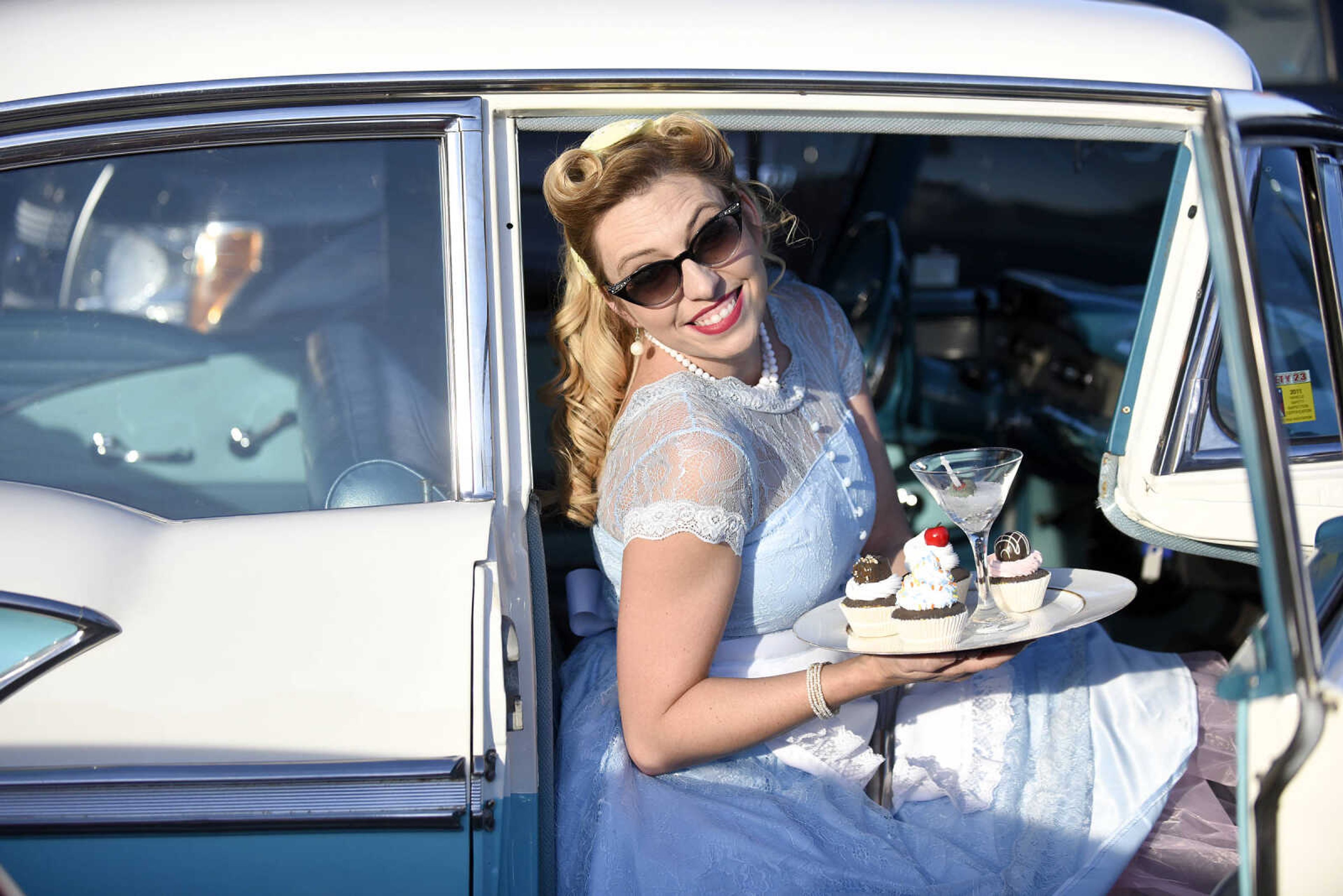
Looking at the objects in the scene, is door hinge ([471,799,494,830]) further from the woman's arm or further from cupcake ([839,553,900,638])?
cupcake ([839,553,900,638])

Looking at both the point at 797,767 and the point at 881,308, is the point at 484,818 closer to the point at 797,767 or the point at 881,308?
the point at 797,767

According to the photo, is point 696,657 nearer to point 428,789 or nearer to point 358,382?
point 428,789

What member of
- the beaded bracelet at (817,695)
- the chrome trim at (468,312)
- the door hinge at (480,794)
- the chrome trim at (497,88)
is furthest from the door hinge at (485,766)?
the chrome trim at (497,88)

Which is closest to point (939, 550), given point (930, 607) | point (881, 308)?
point (930, 607)

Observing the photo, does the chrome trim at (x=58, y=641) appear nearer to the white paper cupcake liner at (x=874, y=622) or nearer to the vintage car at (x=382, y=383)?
the vintage car at (x=382, y=383)

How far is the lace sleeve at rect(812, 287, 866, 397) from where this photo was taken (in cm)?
246

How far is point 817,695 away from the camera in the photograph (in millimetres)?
1776

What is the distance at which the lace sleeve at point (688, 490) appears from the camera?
1.76 meters

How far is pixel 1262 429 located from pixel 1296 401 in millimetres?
905

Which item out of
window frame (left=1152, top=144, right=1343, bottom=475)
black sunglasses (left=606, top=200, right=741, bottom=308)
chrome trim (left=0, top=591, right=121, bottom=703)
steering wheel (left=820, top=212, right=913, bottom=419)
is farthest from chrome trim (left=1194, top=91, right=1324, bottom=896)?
steering wheel (left=820, top=212, right=913, bottom=419)

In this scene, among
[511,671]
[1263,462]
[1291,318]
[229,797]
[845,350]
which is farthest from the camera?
[845,350]

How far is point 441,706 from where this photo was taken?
156 centimetres

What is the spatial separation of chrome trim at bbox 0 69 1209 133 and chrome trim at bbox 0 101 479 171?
1 cm

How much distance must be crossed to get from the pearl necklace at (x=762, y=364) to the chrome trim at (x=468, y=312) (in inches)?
15.9
